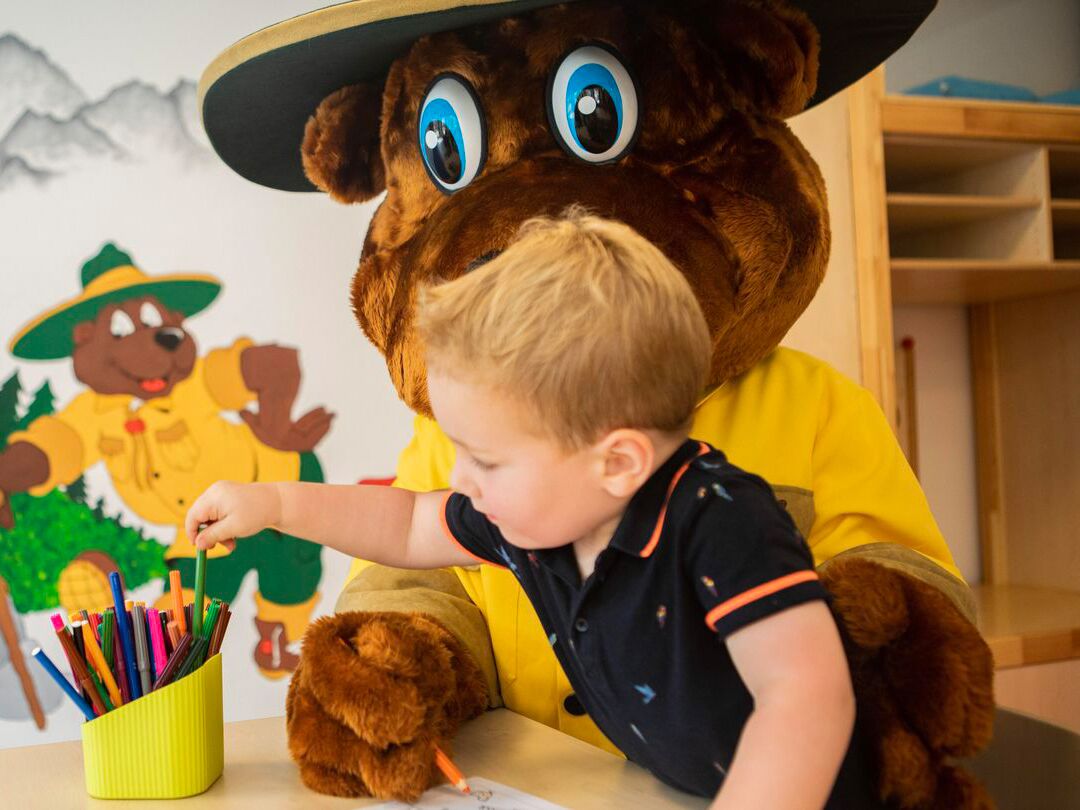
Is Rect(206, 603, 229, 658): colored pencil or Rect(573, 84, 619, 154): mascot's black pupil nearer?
Rect(206, 603, 229, 658): colored pencil

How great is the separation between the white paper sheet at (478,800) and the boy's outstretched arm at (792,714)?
0.17 metres

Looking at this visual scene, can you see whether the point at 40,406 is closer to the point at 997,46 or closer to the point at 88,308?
the point at 88,308

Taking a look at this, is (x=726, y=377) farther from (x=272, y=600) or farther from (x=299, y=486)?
(x=272, y=600)

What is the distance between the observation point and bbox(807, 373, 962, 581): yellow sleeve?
0.93 meters

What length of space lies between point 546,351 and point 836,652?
230 mm

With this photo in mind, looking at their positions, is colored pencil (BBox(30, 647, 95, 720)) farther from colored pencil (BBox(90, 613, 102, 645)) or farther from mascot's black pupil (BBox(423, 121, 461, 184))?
mascot's black pupil (BBox(423, 121, 461, 184))

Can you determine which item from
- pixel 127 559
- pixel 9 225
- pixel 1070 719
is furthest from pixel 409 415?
pixel 1070 719

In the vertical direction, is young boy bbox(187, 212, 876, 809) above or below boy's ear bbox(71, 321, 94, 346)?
below

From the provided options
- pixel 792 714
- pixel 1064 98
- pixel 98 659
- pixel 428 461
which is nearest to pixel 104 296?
pixel 428 461

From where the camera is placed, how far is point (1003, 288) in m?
2.58

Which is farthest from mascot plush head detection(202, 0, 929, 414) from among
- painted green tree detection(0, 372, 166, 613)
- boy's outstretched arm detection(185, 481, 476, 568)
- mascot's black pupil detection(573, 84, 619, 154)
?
painted green tree detection(0, 372, 166, 613)

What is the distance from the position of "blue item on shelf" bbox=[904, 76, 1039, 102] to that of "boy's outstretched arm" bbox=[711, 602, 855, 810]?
208cm

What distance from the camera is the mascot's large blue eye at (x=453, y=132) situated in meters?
1.00

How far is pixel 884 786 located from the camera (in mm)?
708
